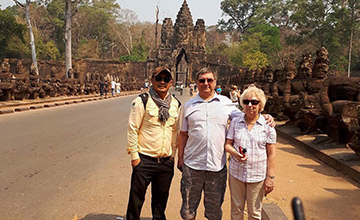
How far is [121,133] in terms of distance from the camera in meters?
8.81

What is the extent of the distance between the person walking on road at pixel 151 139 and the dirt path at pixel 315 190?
1.70 m

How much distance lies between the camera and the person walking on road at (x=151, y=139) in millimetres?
2877

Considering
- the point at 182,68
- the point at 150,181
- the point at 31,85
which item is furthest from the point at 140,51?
the point at 150,181

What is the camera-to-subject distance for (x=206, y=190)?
2.78 m

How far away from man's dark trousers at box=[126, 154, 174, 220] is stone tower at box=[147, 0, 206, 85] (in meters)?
52.3

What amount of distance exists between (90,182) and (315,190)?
3.33m

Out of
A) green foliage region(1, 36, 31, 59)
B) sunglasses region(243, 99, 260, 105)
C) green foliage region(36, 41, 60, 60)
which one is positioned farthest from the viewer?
green foliage region(36, 41, 60, 60)

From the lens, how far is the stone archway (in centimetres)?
5600

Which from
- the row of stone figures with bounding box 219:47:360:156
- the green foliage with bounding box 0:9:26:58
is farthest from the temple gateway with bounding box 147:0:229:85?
the row of stone figures with bounding box 219:47:360:156

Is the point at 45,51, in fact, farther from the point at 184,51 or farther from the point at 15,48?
the point at 184,51

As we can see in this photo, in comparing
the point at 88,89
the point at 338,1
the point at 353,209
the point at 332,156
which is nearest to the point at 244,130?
the point at 353,209

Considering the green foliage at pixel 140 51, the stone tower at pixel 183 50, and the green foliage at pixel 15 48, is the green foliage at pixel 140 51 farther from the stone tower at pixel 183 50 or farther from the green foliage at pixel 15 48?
the green foliage at pixel 15 48

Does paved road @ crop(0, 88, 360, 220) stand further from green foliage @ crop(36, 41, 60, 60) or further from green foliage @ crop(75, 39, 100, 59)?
green foliage @ crop(75, 39, 100, 59)

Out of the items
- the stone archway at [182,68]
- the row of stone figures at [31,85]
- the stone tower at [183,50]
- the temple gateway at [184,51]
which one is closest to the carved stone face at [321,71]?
the row of stone figures at [31,85]
